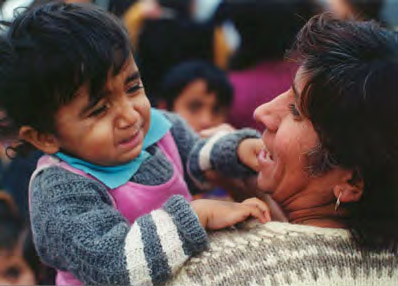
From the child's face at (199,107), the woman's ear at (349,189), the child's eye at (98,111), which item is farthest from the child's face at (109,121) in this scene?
the child's face at (199,107)

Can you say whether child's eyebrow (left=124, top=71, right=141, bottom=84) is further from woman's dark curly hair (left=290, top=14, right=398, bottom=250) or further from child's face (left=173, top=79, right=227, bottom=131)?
child's face (left=173, top=79, right=227, bottom=131)

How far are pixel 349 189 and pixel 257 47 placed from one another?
33.3 inches

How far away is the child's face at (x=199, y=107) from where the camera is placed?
206 cm

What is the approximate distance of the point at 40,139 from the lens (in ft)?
3.62

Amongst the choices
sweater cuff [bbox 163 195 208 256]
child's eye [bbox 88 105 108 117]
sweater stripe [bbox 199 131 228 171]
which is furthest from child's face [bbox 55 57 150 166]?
sweater stripe [bbox 199 131 228 171]

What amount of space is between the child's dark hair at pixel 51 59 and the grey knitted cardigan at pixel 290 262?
37 centimetres

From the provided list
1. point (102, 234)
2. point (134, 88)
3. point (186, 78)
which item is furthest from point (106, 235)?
point (186, 78)

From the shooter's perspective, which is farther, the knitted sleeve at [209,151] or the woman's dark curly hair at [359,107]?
the knitted sleeve at [209,151]

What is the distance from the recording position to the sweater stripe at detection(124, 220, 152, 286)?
3.25 ft

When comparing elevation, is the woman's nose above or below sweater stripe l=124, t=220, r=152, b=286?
above

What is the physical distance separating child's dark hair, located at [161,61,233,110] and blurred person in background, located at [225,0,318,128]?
12 cm

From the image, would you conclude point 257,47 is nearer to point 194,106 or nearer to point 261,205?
point 194,106

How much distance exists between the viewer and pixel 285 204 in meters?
1.19

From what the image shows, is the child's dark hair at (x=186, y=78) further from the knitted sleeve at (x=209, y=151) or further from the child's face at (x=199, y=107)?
the knitted sleeve at (x=209, y=151)
